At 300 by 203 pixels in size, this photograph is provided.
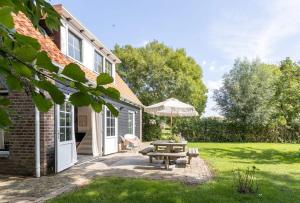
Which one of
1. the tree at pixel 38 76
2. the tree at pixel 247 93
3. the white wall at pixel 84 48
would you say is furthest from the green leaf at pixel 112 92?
the tree at pixel 247 93

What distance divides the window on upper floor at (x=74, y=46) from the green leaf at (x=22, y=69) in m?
10.9

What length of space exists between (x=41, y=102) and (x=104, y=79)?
0.21 m

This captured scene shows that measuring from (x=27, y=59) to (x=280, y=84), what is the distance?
93.3ft

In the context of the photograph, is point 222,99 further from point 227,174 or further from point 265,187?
point 265,187

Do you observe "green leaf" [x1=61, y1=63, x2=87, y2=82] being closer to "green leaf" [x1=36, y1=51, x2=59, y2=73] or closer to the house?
"green leaf" [x1=36, y1=51, x2=59, y2=73]

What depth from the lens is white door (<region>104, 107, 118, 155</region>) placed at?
47.5 ft

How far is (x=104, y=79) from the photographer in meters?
0.93

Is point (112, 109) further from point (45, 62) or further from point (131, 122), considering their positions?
point (131, 122)

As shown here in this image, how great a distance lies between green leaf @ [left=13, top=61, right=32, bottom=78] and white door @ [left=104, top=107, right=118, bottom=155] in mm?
13110

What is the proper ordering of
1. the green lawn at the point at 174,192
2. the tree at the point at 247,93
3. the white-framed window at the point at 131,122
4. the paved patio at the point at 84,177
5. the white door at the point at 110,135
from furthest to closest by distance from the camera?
the tree at the point at 247,93
the white-framed window at the point at 131,122
the white door at the point at 110,135
the paved patio at the point at 84,177
the green lawn at the point at 174,192

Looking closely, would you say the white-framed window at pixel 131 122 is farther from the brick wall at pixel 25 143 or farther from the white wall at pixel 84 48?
the brick wall at pixel 25 143

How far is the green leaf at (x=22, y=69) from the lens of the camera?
910 mm

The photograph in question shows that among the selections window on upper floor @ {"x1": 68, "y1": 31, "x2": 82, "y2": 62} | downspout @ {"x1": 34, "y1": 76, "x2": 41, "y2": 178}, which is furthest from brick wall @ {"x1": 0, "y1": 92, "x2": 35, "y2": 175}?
window on upper floor @ {"x1": 68, "y1": 31, "x2": 82, "y2": 62}

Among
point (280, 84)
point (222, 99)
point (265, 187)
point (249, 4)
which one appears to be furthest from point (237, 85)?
point (265, 187)
